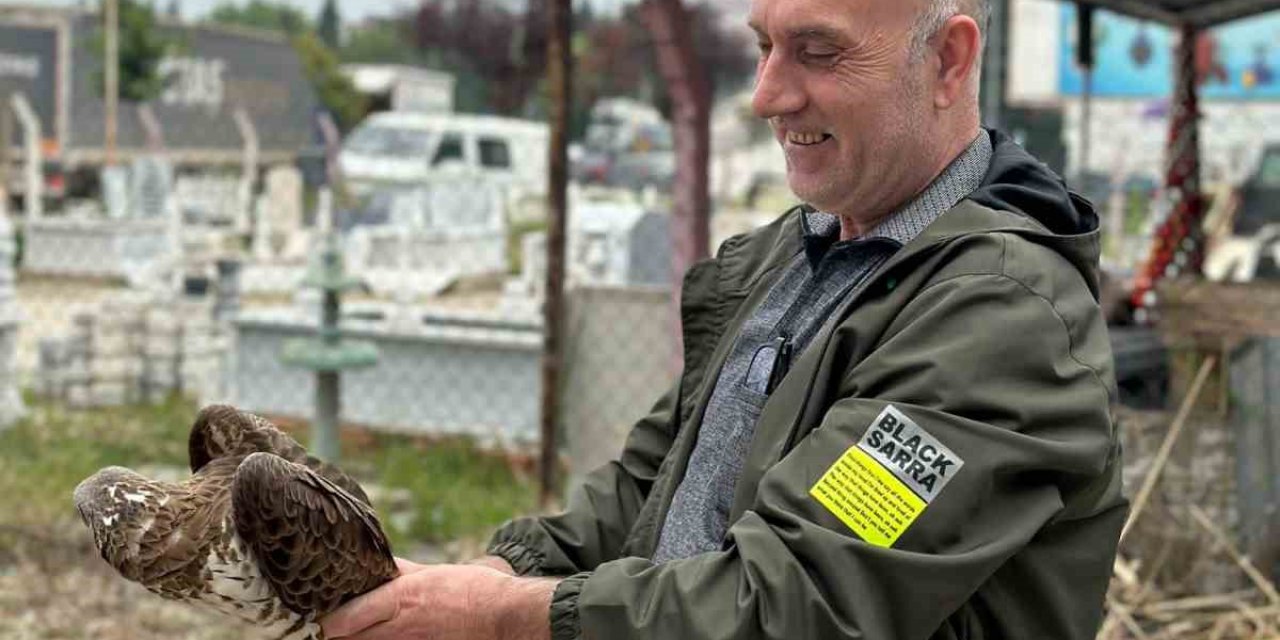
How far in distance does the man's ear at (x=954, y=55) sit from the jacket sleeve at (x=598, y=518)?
644mm

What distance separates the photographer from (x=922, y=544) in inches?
64.0

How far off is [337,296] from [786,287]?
5433 millimetres

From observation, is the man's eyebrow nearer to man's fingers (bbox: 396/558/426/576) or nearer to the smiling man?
the smiling man

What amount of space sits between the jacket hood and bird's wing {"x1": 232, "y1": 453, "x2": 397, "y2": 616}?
86 centimetres

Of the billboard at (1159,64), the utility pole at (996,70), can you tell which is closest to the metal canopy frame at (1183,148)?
the utility pole at (996,70)

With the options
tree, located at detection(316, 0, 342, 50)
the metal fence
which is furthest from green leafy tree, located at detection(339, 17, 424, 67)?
the metal fence

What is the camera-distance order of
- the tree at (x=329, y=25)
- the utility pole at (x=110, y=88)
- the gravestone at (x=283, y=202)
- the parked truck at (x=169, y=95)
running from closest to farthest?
the gravestone at (x=283, y=202)
the utility pole at (x=110, y=88)
the parked truck at (x=169, y=95)
the tree at (x=329, y=25)

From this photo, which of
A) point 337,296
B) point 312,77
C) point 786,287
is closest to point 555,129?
point 337,296

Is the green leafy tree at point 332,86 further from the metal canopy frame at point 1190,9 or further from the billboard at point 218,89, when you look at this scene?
the metal canopy frame at point 1190,9

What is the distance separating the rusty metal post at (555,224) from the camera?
5926 millimetres

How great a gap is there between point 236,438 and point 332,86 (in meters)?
35.3

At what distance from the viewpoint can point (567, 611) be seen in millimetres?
1764

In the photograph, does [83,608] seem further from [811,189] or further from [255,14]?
[255,14]

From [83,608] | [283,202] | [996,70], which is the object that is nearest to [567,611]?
[996,70]
